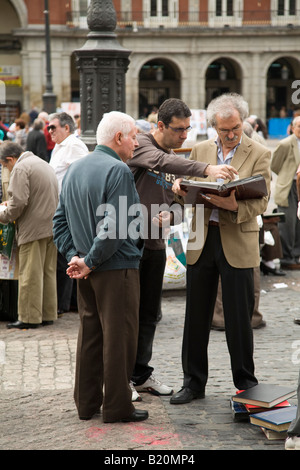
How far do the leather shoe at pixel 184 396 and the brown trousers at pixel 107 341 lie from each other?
478mm

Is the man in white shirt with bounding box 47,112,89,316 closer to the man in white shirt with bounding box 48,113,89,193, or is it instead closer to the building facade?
the man in white shirt with bounding box 48,113,89,193

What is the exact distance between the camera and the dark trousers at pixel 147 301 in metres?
5.52

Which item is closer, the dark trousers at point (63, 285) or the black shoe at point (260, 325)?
the black shoe at point (260, 325)

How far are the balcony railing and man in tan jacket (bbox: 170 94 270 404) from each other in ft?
125

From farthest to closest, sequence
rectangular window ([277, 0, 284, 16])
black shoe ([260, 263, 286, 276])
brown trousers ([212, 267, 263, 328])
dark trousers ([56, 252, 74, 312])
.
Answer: rectangular window ([277, 0, 284, 16])
black shoe ([260, 263, 286, 276])
dark trousers ([56, 252, 74, 312])
brown trousers ([212, 267, 263, 328])

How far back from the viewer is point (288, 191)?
10336mm

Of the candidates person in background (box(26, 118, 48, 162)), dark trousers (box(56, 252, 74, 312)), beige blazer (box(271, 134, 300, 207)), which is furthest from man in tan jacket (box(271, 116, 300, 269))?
person in background (box(26, 118, 48, 162))

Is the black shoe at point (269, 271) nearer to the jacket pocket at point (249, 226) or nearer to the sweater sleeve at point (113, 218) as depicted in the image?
the jacket pocket at point (249, 226)

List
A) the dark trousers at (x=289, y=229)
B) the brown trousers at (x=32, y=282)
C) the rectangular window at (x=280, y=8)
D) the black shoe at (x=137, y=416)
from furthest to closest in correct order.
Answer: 1. the rectangular window at (x=280, y=8)
2. the dark trousers at (x=289, y=229)
3. the brown trousers at (x=32, y=282)
4. the black shoe at (x=137, y=416)

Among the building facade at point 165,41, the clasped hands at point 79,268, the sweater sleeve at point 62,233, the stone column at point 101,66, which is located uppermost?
the building facade at point 165,41

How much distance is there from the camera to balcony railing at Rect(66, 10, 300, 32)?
4212 cm

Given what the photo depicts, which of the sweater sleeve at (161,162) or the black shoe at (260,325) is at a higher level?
the sweater sleeve at (161,162)

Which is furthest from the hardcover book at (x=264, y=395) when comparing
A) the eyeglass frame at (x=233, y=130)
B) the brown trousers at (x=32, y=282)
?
the brown trousers at (x=32, y=282)

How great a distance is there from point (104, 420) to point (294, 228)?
243 inches
